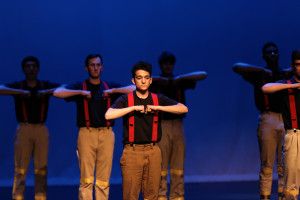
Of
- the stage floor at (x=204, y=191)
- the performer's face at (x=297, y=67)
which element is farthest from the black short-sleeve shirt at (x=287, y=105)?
the stage floor at (x=204, y=191)

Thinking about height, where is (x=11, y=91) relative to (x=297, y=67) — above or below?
below

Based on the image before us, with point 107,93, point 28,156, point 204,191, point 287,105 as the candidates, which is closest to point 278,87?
point 287,105

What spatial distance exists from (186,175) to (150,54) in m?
2.04

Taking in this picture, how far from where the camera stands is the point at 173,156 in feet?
18.1

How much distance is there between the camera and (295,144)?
4.41 meters

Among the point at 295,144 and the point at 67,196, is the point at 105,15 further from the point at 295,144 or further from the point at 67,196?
the point at 295,144

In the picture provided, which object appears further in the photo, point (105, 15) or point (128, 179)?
point (105, 15)

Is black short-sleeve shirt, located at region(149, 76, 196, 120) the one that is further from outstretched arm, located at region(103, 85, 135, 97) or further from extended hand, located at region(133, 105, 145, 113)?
extended hand, located at region(133, 105, 145, 113)

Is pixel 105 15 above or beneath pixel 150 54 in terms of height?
above

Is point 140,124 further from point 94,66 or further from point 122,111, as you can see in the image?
point 94,66

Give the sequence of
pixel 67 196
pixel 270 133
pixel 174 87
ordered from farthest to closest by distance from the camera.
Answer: pixel 67 196 → pixel 174 87 → pixel 270 133

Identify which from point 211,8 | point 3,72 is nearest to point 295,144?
point 211,8

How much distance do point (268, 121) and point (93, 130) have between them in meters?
1.95

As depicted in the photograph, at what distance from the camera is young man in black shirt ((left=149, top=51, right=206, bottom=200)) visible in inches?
214
